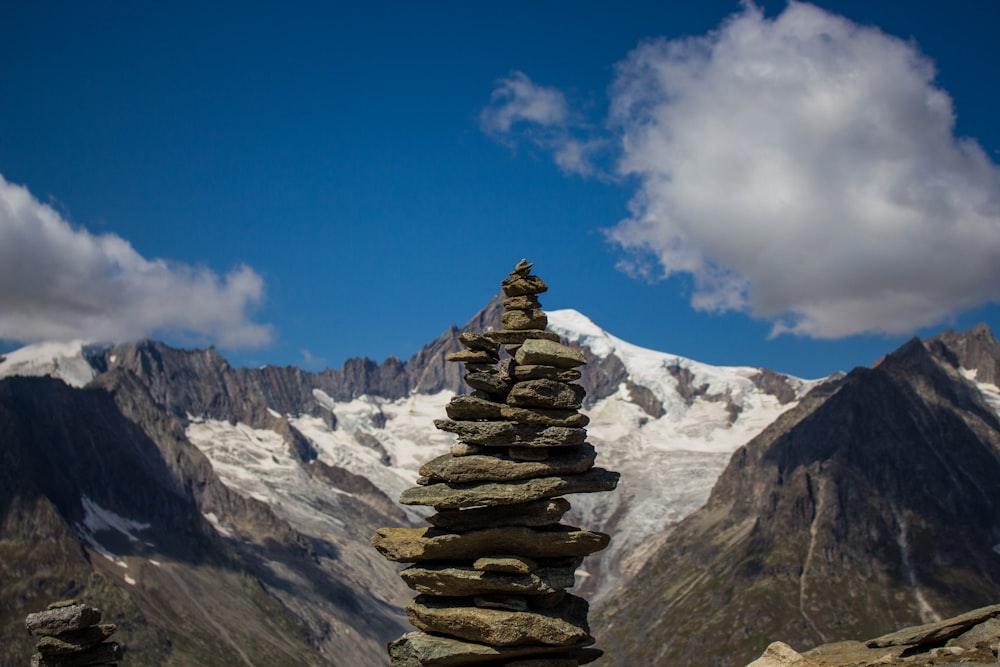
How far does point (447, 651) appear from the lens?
108 feet

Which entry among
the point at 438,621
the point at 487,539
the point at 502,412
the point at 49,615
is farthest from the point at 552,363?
the point at 49,615

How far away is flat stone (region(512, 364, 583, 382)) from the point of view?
37031mm

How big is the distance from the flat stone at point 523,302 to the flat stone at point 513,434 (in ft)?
19.8

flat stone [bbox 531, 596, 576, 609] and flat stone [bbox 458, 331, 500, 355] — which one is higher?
flat stone [bbox 458, 331, 500, 355]

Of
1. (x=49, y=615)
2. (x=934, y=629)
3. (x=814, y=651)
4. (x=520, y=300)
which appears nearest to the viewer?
(x=934, y=629)

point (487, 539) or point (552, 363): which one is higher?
point (552, 363)

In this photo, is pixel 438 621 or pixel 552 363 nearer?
pixel 438 621

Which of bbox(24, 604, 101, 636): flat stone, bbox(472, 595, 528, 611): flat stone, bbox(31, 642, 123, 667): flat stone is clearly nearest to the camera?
bbox(472, 595, 528, 611): flat stone

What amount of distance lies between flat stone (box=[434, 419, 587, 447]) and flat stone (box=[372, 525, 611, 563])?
10.3 feet

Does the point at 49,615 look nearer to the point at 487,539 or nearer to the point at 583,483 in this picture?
the point at 487,539

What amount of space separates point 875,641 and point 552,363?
15.4 meters

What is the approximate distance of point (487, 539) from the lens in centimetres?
3447

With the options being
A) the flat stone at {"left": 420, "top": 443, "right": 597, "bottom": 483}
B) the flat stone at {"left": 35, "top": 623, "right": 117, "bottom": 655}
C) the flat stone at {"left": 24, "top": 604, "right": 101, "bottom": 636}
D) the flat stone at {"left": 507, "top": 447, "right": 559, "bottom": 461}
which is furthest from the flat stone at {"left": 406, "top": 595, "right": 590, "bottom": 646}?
the flat stone at {"left": 35, "top": 623, "right": 117, "bottom": 655}

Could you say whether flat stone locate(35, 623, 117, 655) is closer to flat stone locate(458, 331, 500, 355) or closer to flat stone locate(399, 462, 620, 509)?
flat stone locate(399, 462, 620, 509)
